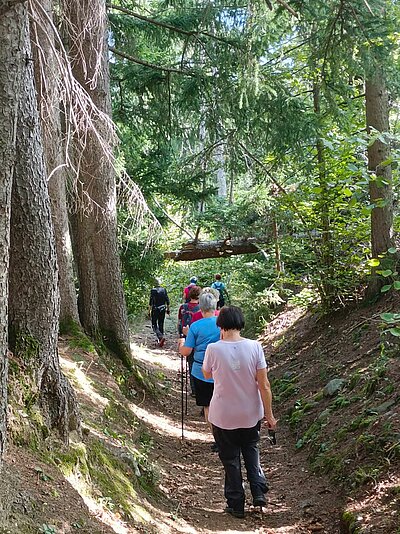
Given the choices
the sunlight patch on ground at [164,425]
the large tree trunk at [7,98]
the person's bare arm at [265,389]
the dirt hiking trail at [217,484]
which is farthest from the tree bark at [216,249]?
the large tree trunk at [7,98]

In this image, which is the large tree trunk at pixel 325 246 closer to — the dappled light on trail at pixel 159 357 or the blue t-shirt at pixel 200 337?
the blue t-shirt at pixel 200 337

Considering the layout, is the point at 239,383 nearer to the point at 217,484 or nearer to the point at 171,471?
the point at 217,484

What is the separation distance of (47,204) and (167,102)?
729cm

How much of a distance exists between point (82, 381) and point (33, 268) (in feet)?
10.7

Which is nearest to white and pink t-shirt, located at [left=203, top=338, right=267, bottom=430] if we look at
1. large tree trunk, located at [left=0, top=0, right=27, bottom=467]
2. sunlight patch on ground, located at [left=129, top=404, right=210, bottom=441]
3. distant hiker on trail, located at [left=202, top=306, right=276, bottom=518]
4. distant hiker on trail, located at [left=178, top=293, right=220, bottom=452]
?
distant hiker on trail, located at [left=202, top=306, right=276, bottom=518]

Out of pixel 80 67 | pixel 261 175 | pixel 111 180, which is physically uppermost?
pixel 80 67

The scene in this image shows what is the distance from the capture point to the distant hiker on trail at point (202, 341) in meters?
6.87

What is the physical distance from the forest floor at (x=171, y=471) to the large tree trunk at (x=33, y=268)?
24.5 inches

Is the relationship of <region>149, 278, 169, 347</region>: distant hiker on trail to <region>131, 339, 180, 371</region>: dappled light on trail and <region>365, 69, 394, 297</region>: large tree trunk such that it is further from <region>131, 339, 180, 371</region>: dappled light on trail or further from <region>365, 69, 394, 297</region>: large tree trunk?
<region>365, 69, 394, 297</region>: large tree trunk

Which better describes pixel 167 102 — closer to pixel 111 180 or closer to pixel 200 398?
pixel 111 180

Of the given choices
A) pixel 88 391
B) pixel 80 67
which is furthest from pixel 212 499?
pixel 80 67

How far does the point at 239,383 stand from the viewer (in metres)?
5.06

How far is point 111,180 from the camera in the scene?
344 inches

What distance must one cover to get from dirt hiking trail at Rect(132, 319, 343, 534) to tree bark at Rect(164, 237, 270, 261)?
6.43 m
